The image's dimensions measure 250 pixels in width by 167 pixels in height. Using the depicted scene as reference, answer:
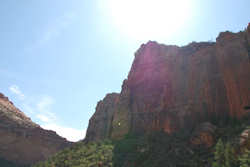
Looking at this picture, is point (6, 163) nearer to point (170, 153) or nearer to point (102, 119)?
point (102, 119)

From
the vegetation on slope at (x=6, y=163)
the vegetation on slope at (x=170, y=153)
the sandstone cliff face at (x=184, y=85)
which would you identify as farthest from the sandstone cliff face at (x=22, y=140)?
the vegetation on slope at (x=170, y=153)

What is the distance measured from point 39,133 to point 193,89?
43793 millimetres

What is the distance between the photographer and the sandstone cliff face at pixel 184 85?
2884 cm

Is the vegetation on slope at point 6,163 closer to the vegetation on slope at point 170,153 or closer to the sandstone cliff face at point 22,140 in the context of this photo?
the sandstone cliff face at point 22,140

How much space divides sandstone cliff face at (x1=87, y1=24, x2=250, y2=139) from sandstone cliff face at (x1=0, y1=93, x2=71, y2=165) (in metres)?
29.9

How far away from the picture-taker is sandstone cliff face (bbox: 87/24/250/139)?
28844 millimetres

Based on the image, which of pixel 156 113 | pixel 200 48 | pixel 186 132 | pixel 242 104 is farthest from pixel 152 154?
pixel 200 48

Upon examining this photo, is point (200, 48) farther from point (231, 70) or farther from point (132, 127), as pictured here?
point (132, 127)

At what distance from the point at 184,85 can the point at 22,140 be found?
4292cm

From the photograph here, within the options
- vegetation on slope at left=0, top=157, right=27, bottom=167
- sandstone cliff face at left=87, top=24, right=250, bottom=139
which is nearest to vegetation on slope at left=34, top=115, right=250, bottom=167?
sandstone cliff face at left=87, top=24, right=250, bottom=139

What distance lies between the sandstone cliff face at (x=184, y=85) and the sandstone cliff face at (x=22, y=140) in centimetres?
2991

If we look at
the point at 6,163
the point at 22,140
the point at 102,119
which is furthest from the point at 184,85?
the point at 6,163

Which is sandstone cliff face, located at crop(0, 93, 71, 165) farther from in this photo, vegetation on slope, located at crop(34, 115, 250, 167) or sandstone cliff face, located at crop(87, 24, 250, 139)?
vegetation on slope, located at crop(34, 115, 250, 167)

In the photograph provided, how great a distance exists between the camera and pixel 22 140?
55250 mm
